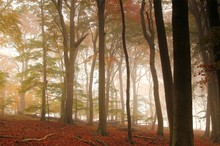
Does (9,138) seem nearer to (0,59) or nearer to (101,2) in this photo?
(101,2)

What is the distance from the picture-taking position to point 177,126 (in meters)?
7.38

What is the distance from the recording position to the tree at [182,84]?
7.30m

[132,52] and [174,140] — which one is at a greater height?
[132,52]

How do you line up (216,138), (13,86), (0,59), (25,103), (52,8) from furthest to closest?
(0,59) < (25,103) < (13,86) < (52,8) < (216,138)

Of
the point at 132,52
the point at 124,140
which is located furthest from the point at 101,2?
the point at 132,52

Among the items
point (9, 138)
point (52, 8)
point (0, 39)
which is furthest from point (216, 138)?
point (0, 39)

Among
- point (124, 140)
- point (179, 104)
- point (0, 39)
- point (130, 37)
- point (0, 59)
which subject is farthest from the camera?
point (0, 59)

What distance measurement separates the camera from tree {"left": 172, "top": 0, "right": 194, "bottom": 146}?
730 centimetres

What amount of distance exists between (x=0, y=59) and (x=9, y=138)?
30000mm

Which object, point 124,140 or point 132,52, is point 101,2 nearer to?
point 124,140

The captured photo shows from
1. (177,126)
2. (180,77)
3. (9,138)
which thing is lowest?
(9,138)

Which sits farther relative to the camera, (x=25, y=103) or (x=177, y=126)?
(x=25, y=103)

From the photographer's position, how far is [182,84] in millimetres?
7379

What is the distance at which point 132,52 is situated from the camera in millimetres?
31328
